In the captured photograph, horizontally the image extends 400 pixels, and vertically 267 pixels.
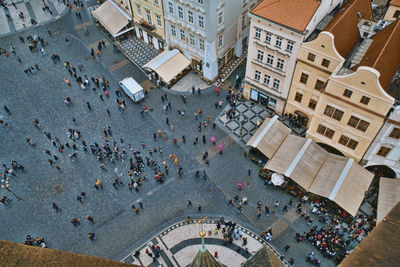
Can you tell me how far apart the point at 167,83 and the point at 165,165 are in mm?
15629

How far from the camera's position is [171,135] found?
4753cm

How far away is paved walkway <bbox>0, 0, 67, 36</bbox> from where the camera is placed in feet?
214

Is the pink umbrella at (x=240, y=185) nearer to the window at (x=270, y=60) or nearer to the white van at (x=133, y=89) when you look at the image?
the window at (x=270, y=60)

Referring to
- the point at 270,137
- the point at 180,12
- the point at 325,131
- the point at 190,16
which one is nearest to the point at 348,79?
the point at 325,131

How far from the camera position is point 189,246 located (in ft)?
121

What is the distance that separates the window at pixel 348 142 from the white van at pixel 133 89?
2858 cm

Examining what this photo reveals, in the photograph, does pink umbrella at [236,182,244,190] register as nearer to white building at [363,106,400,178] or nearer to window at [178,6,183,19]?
white building at [363,106,400,178]

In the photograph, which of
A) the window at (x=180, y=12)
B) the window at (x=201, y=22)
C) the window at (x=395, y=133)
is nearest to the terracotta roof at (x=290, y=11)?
the window at (x=201, y=22)

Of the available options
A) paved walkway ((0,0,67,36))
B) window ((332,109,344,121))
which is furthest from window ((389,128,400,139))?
paved walkway ((0,0,67,36))

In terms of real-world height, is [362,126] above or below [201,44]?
above

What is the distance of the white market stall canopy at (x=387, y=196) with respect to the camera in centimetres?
3588

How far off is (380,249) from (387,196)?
17.5m

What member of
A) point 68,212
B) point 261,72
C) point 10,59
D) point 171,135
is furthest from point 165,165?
point 10,59

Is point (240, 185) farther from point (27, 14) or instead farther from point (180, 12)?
point (27, 14)
